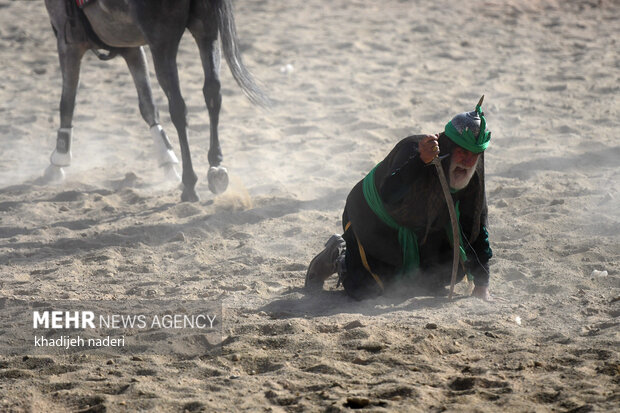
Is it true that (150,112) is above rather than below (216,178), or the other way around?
above

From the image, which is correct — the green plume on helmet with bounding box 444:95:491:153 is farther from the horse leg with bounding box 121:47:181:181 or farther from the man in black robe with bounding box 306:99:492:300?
the horse leg with bounding box 121:47:181:181

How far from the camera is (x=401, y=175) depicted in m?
3.91

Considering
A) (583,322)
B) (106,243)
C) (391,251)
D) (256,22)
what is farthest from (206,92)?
(256,22)

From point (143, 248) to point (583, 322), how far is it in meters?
2.89

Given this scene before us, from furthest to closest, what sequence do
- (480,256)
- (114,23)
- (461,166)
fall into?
(114,23) → (480,256) → (461,166)

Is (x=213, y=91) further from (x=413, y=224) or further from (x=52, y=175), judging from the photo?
(x=413, y=224)

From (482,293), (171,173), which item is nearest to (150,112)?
(171,173)

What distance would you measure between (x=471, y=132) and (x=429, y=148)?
0.69ft

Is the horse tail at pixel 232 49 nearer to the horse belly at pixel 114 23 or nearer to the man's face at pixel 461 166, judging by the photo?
the horse belly at pixel 114 23

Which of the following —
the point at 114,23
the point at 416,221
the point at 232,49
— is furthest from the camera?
the point at 232,49

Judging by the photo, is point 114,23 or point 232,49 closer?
point 114,23

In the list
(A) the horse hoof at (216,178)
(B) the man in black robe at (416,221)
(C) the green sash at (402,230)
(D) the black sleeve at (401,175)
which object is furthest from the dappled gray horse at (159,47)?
(D) the black sleeve at (401,175)

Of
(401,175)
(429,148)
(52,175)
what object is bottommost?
(52,175)

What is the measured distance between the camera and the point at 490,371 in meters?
3.36
